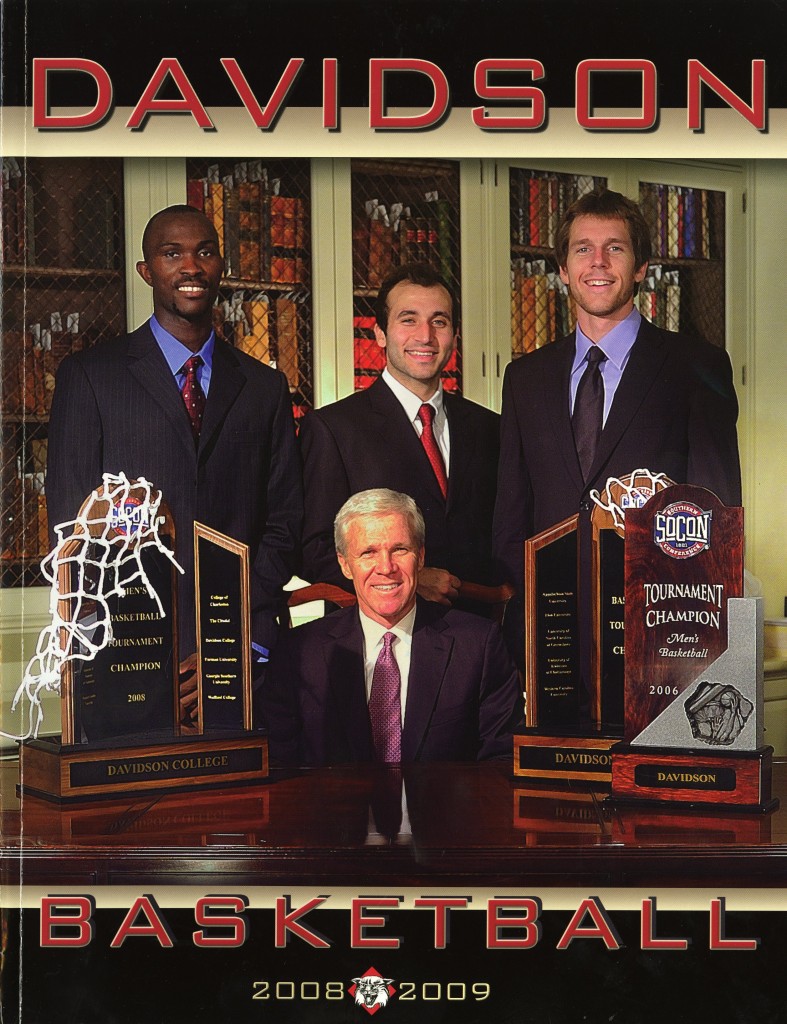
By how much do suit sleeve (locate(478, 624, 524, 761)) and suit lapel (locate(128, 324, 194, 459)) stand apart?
3.56 ft

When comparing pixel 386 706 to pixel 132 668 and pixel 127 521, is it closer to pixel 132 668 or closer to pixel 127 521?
pixel 132 668

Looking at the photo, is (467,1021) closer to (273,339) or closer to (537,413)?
(537,413)

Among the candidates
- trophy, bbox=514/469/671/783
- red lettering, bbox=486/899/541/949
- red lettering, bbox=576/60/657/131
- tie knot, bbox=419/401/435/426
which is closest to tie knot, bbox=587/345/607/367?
tie knot, bbox=419/401/435/426

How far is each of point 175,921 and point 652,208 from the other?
2.34 meters

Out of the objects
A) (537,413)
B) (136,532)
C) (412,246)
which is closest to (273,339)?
(412,246)

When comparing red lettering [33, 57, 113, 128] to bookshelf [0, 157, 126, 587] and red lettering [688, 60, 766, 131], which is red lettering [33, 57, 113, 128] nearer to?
bookshelf [0, 157, 126, 587]

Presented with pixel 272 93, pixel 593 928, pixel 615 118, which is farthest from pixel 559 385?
pixel 593 928

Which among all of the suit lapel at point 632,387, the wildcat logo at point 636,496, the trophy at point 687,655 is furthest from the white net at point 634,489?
the trophy at point 687,655

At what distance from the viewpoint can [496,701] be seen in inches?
125

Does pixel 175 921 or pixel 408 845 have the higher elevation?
pixel 408 845

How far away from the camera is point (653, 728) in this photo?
2.60m

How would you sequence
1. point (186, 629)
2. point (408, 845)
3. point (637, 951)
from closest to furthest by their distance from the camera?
point (408, 845)
point (637, 951)
point (186, 629)

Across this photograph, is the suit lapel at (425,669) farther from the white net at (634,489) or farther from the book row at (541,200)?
the book row at (541,200)

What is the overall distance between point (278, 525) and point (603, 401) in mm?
997
